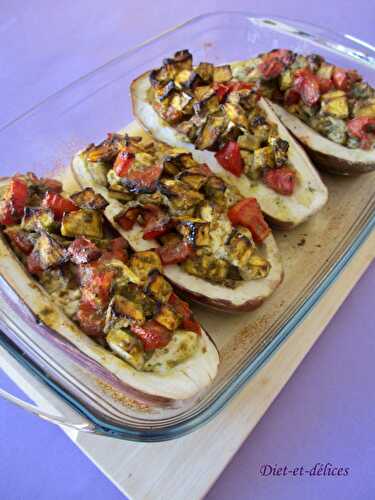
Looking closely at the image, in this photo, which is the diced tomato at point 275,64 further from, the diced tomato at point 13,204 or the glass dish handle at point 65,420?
the glass dish handle at point 65,420

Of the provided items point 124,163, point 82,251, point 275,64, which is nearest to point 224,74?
point 275,64

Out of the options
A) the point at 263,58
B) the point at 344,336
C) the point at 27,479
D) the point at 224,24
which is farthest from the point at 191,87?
the point at 27,479

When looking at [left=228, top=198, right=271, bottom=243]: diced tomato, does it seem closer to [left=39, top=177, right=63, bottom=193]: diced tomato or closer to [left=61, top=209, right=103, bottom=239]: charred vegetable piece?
[left=61, top=209, right=103, bottom=239]: charred vegetable piece

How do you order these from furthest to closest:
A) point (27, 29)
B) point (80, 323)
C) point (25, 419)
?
point (27, 29)
point (25, 419)
point (80, 323)

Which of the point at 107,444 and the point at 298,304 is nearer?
the point at 107,444

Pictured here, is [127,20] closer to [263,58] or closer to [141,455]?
[263,58]

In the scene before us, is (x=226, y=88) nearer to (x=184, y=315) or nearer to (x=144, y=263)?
(x=144, y=263)
